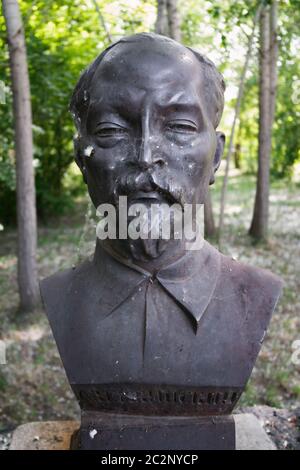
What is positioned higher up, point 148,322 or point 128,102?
point 128,102

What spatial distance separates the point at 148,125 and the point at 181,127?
0.47 ft

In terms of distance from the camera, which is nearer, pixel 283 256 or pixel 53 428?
pixel 53 428

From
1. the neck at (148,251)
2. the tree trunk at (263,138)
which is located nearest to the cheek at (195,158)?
the neck at (148,251)

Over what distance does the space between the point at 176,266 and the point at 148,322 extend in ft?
0.86

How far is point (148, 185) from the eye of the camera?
198 centimetres

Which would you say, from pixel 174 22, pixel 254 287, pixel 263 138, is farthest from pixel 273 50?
pixel 254 287

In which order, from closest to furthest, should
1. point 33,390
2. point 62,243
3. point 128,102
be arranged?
point 128,102 < point 33,390 < point 62,243

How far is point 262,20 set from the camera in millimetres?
6742

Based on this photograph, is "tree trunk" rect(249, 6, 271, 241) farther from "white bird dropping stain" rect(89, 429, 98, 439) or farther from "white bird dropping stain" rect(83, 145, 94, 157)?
"white bird dropping stain" rect(89, 429, 98, 439)

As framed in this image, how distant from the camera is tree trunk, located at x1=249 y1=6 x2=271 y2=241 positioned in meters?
6.80

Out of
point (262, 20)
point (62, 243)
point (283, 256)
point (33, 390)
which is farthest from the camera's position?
point (62, 243)

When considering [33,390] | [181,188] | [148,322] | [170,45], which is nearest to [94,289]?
[148,322]

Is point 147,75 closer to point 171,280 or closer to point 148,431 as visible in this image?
point 171,280

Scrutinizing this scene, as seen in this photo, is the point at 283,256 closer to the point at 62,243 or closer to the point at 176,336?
the point at 62,243
